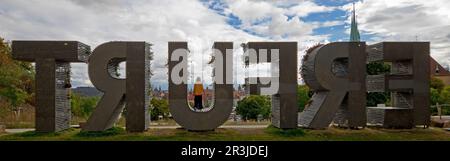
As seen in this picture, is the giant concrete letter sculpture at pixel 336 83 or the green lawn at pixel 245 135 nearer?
the green lawn at pixel 245 135

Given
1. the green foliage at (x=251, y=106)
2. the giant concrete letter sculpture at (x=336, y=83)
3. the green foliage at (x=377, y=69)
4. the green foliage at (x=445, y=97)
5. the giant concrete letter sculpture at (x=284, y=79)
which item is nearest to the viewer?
the giant concrete letter sculpture at (x=284, y=79)

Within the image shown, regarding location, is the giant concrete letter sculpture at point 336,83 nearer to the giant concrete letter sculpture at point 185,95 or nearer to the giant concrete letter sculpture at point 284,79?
the giant concrete letter sculpture at point 284,79

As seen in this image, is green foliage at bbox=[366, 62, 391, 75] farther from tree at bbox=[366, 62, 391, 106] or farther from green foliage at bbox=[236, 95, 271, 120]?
green foliage at bbox=[236, 95, 271, 120]

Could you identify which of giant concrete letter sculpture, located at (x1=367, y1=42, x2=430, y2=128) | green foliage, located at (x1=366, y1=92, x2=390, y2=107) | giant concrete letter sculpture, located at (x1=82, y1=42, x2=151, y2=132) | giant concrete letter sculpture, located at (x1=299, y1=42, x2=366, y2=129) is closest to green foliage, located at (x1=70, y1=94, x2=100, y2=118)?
giant concrete letter sculpture, located at (x1=82, y1=42, x2=151, y2=132)

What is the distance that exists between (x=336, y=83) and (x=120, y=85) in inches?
346

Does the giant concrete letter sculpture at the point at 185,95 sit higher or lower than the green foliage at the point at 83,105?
higher

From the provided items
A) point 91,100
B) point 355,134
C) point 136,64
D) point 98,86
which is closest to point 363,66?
point 355,134

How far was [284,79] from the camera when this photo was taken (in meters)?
16.6

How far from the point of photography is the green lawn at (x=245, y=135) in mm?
15297

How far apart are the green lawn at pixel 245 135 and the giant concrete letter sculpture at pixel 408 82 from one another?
26.8 inches

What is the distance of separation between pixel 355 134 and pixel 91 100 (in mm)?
27300

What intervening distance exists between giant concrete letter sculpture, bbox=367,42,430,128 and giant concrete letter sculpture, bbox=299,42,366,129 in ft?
3.09

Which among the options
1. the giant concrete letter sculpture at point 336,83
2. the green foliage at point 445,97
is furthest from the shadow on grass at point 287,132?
the green foliage at point 445,97

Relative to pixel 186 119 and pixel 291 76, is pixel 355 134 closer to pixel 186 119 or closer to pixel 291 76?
pixel 291 76
